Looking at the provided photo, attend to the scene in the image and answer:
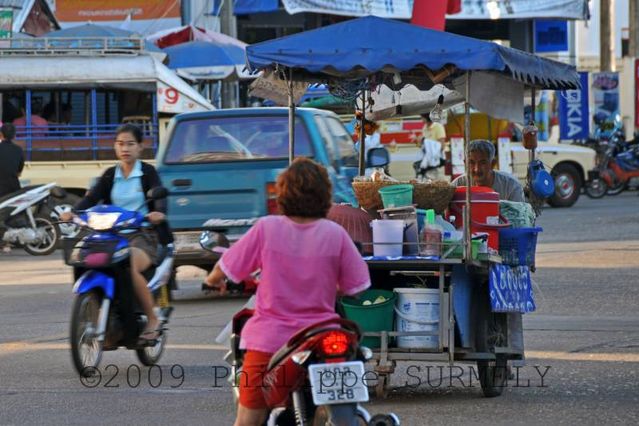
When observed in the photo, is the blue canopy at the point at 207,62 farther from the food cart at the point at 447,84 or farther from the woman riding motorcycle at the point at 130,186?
the food cart at the point at 447,84

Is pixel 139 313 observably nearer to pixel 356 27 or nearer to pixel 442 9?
pixel 356 27

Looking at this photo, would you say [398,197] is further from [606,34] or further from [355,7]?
[606,34]

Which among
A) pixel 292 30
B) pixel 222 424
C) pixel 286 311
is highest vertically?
pixel 292 30

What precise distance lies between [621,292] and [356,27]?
680 centimetres

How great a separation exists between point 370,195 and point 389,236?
0.54 metres

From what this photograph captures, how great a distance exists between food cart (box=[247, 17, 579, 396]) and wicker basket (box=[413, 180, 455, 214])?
15 cm

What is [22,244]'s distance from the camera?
21.2 m

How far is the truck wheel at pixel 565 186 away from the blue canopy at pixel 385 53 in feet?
68.4

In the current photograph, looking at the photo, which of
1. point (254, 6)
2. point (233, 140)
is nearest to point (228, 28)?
point (254, 6)

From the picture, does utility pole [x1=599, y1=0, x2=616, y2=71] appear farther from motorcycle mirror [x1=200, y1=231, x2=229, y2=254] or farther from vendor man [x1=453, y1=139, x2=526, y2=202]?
motorcycle mirror [x1=200, y1=231, x2=229, y2=254]

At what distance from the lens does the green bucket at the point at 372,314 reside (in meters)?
8.84

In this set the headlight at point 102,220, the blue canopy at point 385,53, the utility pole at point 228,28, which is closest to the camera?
the blue canopy at point 385,53

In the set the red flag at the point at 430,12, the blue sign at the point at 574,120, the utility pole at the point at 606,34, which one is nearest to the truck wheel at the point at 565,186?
the blue sign at the point at 574,120

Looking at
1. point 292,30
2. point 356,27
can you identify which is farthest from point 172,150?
point 292,30
